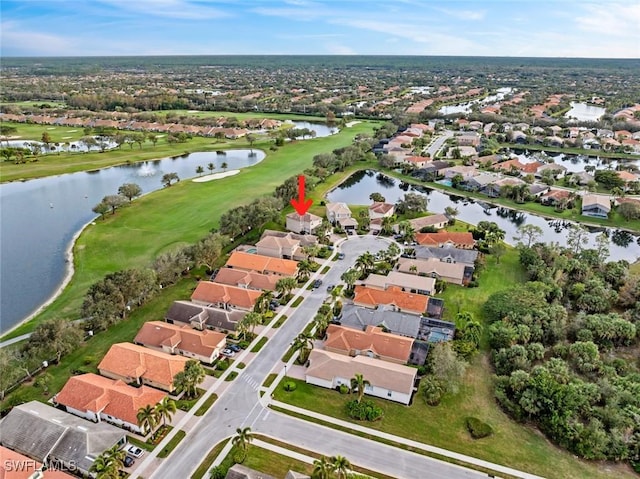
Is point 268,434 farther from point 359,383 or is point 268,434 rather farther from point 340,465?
point 340,465

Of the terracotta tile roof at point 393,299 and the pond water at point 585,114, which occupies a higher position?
the pond water at point 585,114

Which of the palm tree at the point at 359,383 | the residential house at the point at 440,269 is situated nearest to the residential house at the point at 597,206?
the residential house at the point at 440,269

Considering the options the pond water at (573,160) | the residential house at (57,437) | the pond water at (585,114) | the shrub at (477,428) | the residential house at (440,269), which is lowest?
the shrub at (477,428)

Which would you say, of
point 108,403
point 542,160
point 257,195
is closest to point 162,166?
point 257,195

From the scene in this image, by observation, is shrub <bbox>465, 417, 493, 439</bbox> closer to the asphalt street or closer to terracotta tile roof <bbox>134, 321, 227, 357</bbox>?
the asphalt street

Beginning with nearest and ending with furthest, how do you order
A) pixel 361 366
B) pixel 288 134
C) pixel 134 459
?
pixel 134 459, pixel 361 366, pixel 288 134

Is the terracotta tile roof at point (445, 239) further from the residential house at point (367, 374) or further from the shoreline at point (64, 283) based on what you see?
the shoreline at point (64, 283)

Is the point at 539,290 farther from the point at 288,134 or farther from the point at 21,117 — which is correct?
the point at 21,117
